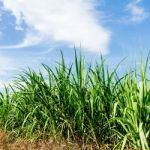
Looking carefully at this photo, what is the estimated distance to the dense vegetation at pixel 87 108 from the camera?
5609 mm

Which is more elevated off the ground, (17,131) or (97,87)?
(97,87)

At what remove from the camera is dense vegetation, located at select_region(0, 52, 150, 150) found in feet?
18.4

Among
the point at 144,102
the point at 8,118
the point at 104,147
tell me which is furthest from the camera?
the point at 8,118

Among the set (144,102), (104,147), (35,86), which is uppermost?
(35,86)

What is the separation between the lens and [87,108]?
638 centimetres

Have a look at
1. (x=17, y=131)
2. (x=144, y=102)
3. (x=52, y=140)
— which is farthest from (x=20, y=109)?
(x=144, y=102)

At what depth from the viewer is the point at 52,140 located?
260 inches

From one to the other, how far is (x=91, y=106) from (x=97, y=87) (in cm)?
30

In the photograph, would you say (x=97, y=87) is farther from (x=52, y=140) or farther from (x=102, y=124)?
(x=52, y=140)

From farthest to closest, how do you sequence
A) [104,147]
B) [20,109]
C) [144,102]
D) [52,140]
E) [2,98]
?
[2,98] < [20,109] < [52,140] < [104,147] < [144,102]

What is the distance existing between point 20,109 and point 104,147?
1653 mm

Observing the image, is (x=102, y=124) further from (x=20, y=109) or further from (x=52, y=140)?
(x=20, y=109)

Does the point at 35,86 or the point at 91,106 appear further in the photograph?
the point at 35,86

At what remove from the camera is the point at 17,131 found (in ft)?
24.1
